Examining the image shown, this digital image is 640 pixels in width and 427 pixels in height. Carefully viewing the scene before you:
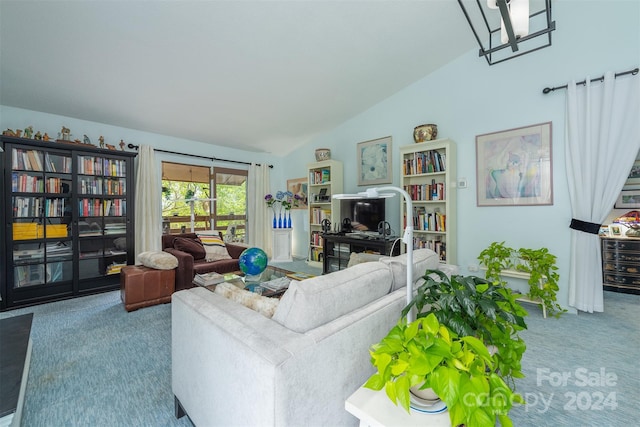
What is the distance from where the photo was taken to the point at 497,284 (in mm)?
1214

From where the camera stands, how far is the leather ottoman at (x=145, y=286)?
273 centimetres

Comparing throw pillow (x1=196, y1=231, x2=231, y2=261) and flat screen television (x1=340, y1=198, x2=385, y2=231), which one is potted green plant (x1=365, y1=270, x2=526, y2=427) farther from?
throw pillow (x1=196, y1=231, x2=231, y2=261)

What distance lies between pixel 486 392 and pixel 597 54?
354cm

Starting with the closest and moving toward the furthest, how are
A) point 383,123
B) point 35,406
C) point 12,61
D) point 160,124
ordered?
point 35,406 < point 12,61 < point 160,124 < point 383,123

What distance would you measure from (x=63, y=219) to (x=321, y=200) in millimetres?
3450

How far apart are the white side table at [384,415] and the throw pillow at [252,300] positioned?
0.48m

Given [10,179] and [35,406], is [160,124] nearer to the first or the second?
[10,179]

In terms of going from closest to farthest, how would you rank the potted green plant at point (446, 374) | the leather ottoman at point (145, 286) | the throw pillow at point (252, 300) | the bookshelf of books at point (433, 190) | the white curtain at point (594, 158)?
1. the potted green plant at point (446, 374)
2. the throw pillow at point (252, 300)
3. the white curtain at point (594, 158)
4. the leather ottoman at point (145, 286)
5. the bookshelf of books at point (433, 190)

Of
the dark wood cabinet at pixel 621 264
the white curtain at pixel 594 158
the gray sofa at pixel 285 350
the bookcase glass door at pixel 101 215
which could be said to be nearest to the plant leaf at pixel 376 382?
the gray sofa at pixel 285 350

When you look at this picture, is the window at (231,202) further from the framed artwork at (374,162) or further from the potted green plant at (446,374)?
the potted green plant at (446,374)

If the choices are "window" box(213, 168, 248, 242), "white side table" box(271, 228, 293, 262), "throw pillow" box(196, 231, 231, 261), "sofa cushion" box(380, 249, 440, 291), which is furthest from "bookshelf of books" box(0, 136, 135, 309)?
"sofa cushion" box(380, 249, 440, 291)

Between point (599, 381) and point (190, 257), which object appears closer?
point (599, 381)

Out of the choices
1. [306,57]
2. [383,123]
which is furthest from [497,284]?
[383,123]

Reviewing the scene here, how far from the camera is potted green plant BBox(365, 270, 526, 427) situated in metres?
0.69
